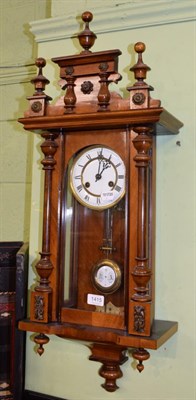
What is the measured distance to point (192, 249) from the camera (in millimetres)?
1126

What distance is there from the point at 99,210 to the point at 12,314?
1.51ft

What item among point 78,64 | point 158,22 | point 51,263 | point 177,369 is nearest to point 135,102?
point 78,64

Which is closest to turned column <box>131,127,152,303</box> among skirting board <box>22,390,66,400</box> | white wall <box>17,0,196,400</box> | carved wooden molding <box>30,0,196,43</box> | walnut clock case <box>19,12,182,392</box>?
walnut clock case <box>19,12,182,392</box>

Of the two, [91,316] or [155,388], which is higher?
[91,316]

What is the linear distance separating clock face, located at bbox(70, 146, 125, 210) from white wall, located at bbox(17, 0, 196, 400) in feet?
0.53

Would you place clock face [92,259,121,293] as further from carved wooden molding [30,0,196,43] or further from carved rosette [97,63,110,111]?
carved wooden molding [30,0,196,43]

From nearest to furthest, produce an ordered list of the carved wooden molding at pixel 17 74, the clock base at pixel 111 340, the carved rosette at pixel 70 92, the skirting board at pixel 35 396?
the clock base at pixel 111 340 < the carved rosette at pixel 70 92 < the skirting board at pixel 35 396 < the carved wooden molding at pixel 17 74

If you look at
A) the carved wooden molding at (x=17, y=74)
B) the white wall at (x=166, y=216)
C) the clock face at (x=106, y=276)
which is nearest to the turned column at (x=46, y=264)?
the clock face at (x=106, y=276)

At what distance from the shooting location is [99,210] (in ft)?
3.63

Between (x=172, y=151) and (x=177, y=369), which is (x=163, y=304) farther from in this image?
(x=172, y=151)

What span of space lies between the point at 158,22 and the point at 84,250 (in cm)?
65

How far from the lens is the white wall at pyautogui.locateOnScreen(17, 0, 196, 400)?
1.13 meters

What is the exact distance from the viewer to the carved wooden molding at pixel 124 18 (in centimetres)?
117

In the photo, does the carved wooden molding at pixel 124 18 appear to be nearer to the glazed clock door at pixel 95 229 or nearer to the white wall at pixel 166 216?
the white wall at pixel 166 216
